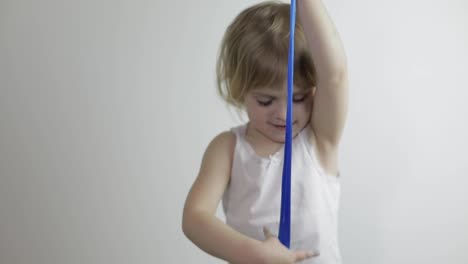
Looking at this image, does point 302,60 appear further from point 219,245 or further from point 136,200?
point 136,200

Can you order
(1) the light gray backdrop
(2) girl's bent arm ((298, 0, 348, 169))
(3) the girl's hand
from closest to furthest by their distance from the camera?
1. (3) the girl's hand
2. (2) girl's bent arm ((298, 0, 348, 169))
3. (1) the light gray backdrop

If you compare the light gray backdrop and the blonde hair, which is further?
the light gray backdrop

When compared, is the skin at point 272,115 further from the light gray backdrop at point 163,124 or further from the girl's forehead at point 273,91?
the light gray backdrop at point 163,124

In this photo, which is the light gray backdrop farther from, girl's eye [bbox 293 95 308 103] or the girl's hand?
the girl's hand

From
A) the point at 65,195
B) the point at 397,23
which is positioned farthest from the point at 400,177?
the point at 65,195

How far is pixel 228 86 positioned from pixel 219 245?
0.81 feet

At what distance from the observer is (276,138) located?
2.17ft

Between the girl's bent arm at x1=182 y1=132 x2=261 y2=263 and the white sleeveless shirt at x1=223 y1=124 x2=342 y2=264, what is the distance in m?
0.02

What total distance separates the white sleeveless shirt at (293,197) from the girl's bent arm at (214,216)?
18 millimetres

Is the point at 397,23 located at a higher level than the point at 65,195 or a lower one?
higher

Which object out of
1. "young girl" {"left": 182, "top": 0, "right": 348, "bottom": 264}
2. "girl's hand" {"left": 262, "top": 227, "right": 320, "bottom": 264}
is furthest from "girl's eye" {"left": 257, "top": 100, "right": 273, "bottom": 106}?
"girl's hand" {"left": 262, "top": 227, "right": 320, "bottom": 264}

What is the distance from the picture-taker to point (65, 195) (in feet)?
3.46

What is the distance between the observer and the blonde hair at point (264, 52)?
62cm

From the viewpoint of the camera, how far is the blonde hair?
24.3 inches
